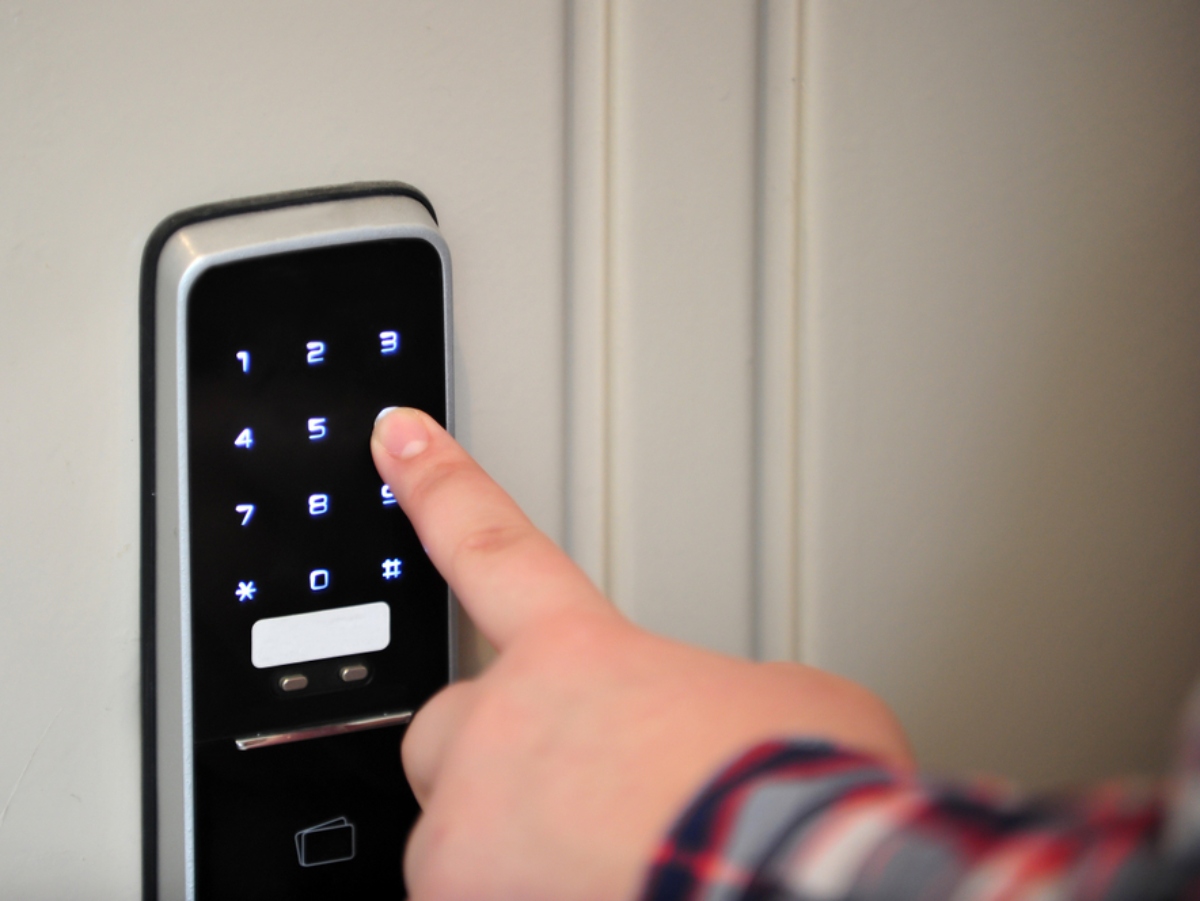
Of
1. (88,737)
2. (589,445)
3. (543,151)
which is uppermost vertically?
(543,151)

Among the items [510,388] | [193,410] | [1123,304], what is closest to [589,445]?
[510,388]

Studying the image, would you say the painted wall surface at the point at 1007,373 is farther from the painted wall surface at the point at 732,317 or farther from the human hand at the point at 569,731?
the human hand at the point at 569,731

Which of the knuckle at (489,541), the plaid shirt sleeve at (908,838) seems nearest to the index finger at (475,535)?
the knuckle at (489,541)

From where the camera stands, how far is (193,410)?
33 cm

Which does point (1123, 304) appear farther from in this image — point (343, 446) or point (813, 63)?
point (343, 446)

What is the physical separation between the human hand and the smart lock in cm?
6

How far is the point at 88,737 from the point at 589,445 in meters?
0.23

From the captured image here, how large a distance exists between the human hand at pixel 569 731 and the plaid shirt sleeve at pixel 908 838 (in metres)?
0.01

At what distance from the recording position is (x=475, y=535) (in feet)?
1.05

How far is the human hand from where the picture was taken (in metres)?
0.23

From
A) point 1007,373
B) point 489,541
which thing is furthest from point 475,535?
point 1007,373

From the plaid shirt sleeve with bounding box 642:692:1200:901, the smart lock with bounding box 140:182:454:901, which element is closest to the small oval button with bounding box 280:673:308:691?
the smart lock with bounding box 140:182:454:901

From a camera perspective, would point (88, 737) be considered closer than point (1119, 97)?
Yes

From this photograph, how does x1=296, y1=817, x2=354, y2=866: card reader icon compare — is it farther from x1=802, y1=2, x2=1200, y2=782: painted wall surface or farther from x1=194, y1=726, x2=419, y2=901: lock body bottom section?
x1=802, y1=2, x2=1200, y2=782: painted wall surface
